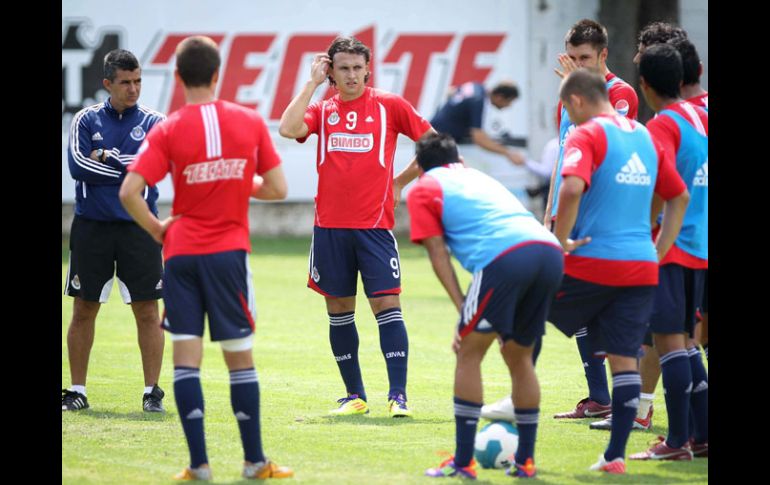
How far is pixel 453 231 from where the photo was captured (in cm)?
602

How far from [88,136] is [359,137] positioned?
6.42 feet

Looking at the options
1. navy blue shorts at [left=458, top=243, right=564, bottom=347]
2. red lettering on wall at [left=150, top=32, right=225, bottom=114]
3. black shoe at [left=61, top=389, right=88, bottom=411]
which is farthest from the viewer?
red lettering on wall at [left=150, top=32, right=225, bottom=114]

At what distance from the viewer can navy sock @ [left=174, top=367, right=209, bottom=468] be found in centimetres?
588

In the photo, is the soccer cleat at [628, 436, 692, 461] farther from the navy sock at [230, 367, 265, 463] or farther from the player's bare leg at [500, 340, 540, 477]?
the navy sock at [230, 367, 265, 463]

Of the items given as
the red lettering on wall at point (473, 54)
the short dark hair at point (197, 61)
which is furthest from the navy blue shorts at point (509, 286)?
the red lettering on wall at point (473, 54)

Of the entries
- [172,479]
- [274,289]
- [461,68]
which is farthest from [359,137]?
[461,68]

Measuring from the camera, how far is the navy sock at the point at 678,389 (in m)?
6.46

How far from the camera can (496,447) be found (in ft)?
20.8

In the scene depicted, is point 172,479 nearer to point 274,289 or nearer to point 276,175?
point 276,175

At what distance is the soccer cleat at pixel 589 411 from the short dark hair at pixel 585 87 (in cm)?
253

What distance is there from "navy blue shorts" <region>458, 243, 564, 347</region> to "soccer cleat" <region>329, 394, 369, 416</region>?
2.28m

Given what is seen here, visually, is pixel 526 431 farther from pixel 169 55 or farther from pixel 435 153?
pixel 169 55

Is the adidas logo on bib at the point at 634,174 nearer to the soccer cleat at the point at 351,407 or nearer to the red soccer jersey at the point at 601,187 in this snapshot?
the red soccer jersey at the point at 601,187

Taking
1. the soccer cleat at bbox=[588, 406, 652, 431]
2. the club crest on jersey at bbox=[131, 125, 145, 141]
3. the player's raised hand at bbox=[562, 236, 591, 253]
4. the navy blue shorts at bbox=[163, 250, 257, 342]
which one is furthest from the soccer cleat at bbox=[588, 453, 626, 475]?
the club crest on jersey at bbox=[131, 125, 145, 141]
